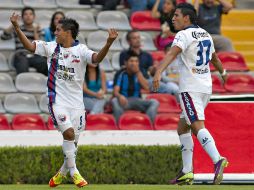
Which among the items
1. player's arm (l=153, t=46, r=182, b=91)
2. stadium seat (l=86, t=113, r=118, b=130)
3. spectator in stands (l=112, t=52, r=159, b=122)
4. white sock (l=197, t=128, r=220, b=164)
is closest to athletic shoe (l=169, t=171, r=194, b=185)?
white sock (l=197, t=128, r=220, b=164)

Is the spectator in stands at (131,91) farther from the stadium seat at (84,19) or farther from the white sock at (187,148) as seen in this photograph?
the white sock at (187,148)

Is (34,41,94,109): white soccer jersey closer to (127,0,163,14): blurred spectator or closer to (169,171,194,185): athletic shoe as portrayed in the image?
(169,171,194,185): athletic shoe

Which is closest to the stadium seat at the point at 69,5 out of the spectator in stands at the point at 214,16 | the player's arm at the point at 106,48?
the spectator in stands at the point at 214,16

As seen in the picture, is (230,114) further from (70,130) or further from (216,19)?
(216,19)

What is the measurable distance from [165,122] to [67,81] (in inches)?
180

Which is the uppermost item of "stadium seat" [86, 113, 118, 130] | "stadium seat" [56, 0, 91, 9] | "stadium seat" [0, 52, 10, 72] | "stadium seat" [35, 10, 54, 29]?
"stadium seat" [56, 0, 91, 9]

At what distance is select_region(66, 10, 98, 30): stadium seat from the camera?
19.3 m

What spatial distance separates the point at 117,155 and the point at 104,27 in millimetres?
4745

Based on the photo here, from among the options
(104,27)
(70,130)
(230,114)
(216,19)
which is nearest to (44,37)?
(104,27)

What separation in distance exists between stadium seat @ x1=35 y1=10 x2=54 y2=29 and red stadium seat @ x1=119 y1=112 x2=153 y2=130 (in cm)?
319

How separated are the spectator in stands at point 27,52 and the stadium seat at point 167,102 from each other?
2.03m

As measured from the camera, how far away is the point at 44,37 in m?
18.4

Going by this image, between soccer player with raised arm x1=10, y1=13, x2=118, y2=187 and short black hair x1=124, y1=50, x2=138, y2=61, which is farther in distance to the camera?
short black hair x1=124, y1=50, x2=138, y2=61

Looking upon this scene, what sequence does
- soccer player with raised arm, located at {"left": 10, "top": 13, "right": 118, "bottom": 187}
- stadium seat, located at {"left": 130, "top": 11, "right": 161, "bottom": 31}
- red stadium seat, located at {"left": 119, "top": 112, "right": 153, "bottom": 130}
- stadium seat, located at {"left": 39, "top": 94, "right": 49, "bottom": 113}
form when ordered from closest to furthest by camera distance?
soccer player with raised arm, located at {"left": 10, "top": 13, "right": 118, "bottom": 187}, red stadium seat, located at {"left": 119, "top": 112, "right": 153, "bottom": 130}, stadium seat, located at {"left": 39, "top": 94, "right": 49, "bottom": 113}, stadium seat, located at {"left": 130, "top": 11, "right": 161, "bottom": 31}
